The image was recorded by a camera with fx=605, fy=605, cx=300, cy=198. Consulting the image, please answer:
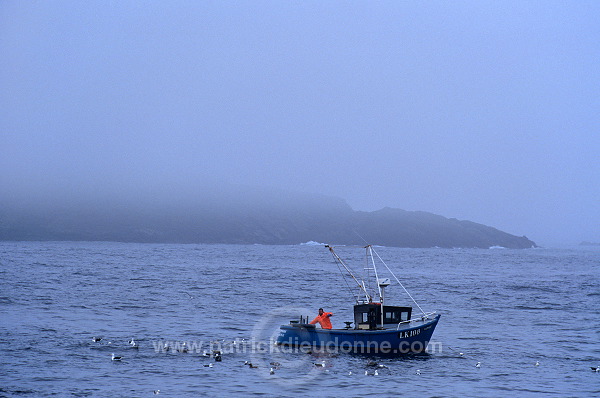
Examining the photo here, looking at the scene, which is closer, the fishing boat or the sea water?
the sea water

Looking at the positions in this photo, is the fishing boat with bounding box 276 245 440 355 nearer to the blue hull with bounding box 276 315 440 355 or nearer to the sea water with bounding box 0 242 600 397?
the blue hull with bounding box 276 315 440 355

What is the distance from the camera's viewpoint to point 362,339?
39.3 meters

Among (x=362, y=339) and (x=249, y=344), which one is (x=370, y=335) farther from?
(x=249, y=344)

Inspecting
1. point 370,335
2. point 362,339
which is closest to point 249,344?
point 362,339

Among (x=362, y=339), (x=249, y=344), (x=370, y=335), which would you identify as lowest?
(x=249, y=344)

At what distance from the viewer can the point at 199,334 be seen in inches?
1763

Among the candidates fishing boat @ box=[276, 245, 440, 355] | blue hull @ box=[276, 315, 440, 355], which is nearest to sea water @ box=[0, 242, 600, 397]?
blue hull @ box=[276, 315, 440, 355]

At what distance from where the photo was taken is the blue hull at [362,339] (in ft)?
129

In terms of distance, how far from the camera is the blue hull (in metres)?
39.3

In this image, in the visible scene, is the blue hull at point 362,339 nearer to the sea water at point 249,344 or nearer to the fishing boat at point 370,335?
the fishing boat at point 370,335

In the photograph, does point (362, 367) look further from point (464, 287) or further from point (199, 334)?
point (464, 287)

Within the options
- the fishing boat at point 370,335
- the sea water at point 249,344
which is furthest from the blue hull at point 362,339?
the sea water at point 249,344

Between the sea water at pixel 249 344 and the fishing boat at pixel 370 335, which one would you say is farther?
the fishing boat at pixel 370 335

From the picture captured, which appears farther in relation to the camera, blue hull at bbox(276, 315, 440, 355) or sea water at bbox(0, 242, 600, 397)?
blue hull at bbox(276, 315, 440, 355)
